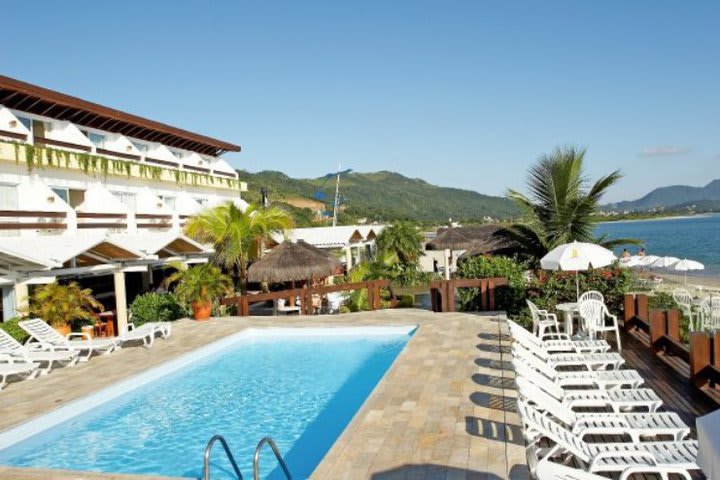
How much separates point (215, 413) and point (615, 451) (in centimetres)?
618

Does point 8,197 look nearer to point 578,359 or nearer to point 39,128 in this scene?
point 39,128

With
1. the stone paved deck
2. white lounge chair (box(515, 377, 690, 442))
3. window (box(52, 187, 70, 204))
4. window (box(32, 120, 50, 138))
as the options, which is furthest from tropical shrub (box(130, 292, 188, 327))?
white lounge chair (box(515, 377, 690, 442))

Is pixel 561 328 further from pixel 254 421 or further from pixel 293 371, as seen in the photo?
pixel 254 421

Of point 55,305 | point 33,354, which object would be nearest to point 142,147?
point 55,305

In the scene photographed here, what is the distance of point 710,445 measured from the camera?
229cm

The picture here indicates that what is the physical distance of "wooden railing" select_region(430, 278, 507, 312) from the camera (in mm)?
14914

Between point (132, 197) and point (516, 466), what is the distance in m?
19.8

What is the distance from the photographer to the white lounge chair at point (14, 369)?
32.3 feet

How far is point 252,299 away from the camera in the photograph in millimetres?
17047

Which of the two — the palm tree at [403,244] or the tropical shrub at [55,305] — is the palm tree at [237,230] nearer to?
the tropical shrub at [55,305]

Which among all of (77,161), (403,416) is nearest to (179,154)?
(77,161)

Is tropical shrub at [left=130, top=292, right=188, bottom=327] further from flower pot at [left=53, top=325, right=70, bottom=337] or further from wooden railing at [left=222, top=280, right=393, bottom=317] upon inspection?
flower pot at [left=53, top=325, right=70, bottom=337]

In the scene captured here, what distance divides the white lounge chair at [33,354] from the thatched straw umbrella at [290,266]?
6.63 metres

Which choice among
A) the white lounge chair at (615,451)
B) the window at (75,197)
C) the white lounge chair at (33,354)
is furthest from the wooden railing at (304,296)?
the white lounge chair at (615,451)
